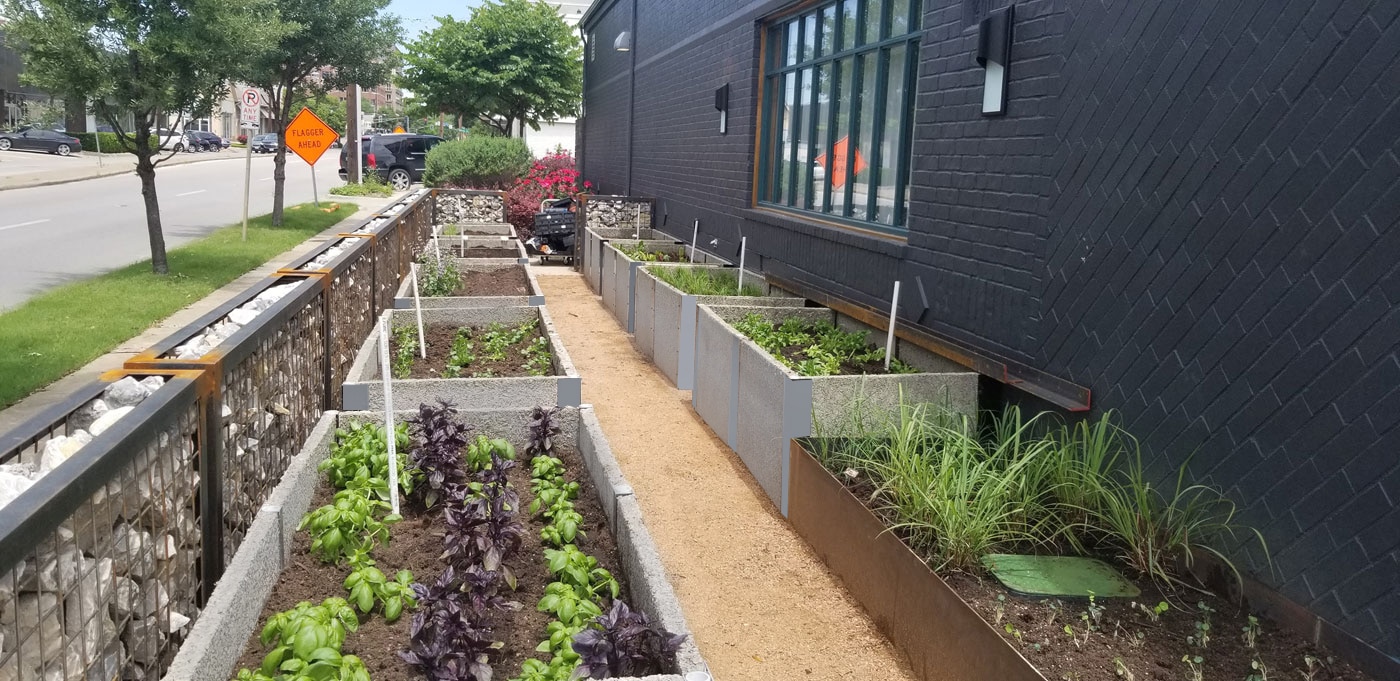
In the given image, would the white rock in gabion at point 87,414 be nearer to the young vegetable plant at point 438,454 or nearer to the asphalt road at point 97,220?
the young vegetable plant at point 438,454

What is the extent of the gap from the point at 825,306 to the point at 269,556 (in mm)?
5801

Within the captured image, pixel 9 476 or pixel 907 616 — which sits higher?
pixel 9 476

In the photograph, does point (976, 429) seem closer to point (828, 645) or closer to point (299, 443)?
point (828, 645)

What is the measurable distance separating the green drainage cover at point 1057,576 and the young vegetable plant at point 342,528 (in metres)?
2.25

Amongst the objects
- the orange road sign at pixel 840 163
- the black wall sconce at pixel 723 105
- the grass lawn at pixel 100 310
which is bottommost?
the grass lawn at pixel 100 310

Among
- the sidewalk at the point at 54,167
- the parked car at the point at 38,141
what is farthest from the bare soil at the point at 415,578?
the parked car at the point at 38,141

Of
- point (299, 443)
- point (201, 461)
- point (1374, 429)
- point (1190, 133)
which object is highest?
point (1190, 133)

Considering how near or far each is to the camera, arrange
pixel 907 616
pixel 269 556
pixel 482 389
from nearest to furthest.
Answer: pixel 269 556
pixel 907 616
pixel 482 389

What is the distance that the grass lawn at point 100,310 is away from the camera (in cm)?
852

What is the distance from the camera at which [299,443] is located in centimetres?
499

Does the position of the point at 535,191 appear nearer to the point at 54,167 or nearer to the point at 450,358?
the point at 450,358

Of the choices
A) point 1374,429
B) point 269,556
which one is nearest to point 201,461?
point 269,556

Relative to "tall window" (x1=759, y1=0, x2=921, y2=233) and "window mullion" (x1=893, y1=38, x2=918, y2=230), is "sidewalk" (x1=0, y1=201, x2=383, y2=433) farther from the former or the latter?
"window mullion" (x1=893, y1=38, x2=918, y2=230)

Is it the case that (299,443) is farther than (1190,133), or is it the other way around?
(299,443)
